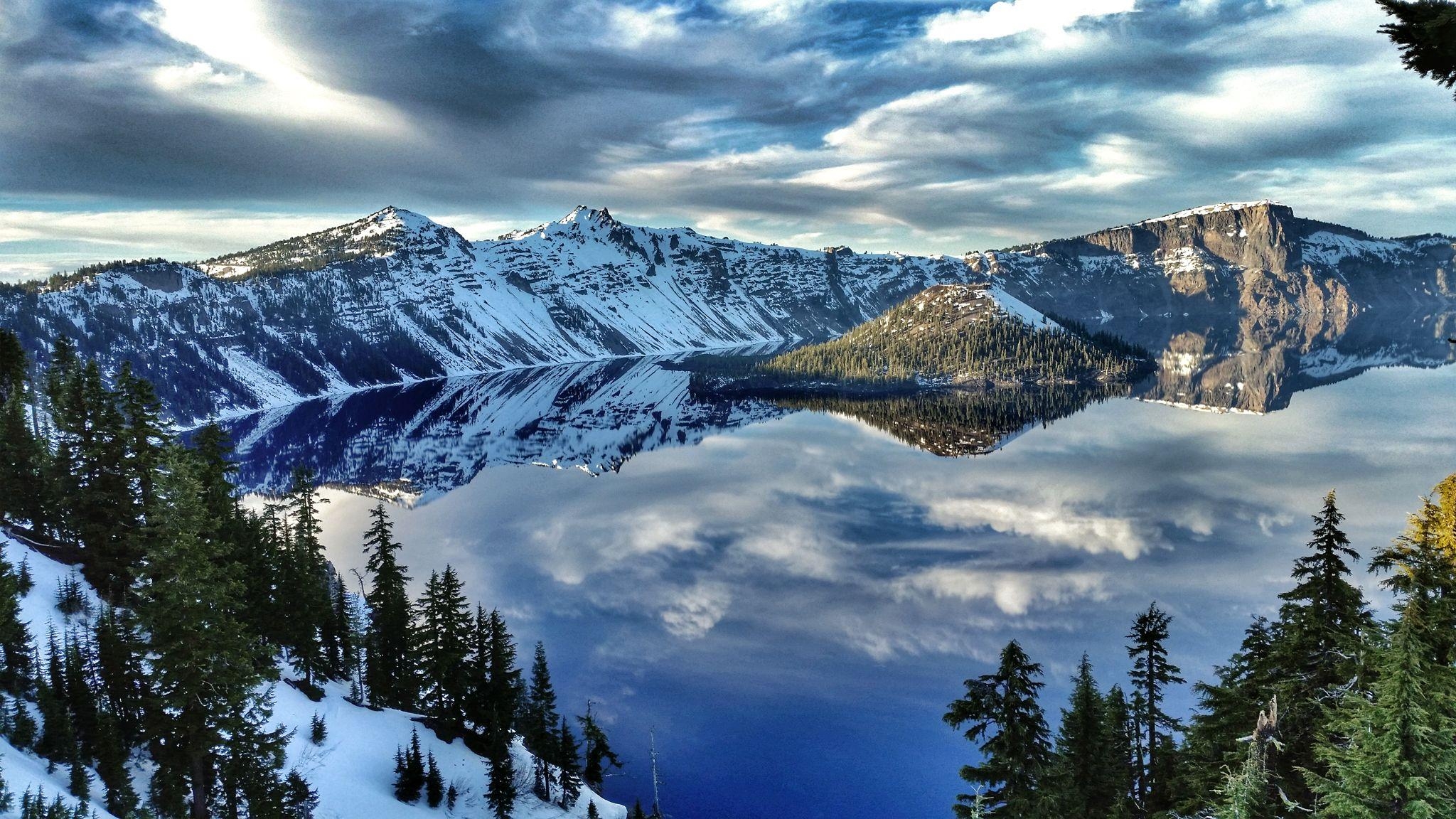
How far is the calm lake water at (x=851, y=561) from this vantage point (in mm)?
53562

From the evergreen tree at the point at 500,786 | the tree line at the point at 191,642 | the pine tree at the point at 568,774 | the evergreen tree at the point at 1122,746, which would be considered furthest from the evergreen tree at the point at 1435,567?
the pine tree at the point at 568,774

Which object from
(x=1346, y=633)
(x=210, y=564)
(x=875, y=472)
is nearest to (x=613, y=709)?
(x=210, y=564)

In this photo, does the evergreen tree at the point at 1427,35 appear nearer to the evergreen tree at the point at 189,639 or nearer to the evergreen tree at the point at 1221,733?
the evergreen tree at the point at 1221,733

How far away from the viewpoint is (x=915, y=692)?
5788 cm

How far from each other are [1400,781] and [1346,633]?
798cm

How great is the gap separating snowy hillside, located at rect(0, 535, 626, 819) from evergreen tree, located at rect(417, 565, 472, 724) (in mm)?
2145

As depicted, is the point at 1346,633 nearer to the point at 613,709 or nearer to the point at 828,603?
the point at 613,709

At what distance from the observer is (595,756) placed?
4969 centimetres

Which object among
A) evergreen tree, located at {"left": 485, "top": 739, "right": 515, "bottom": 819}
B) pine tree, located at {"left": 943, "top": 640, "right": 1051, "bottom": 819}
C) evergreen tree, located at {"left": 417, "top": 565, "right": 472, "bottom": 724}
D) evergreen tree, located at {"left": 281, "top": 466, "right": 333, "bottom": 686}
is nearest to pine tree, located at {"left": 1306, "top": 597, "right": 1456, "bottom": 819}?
pine tree, located at {"left": 943, "top": 640, "right": 1051, "bottom": 819}

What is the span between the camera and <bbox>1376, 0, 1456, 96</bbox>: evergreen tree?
1177cm

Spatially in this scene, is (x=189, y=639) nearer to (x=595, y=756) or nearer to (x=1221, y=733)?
(x=595, y=756)

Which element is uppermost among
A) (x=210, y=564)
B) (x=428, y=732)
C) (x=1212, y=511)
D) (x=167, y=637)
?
(x=210, y=564)

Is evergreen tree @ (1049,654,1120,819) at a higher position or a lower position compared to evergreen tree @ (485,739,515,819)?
higher

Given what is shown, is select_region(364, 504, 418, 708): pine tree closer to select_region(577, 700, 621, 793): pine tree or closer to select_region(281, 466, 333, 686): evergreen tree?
select_region(281, 466, 333, 686): evergreen tree
